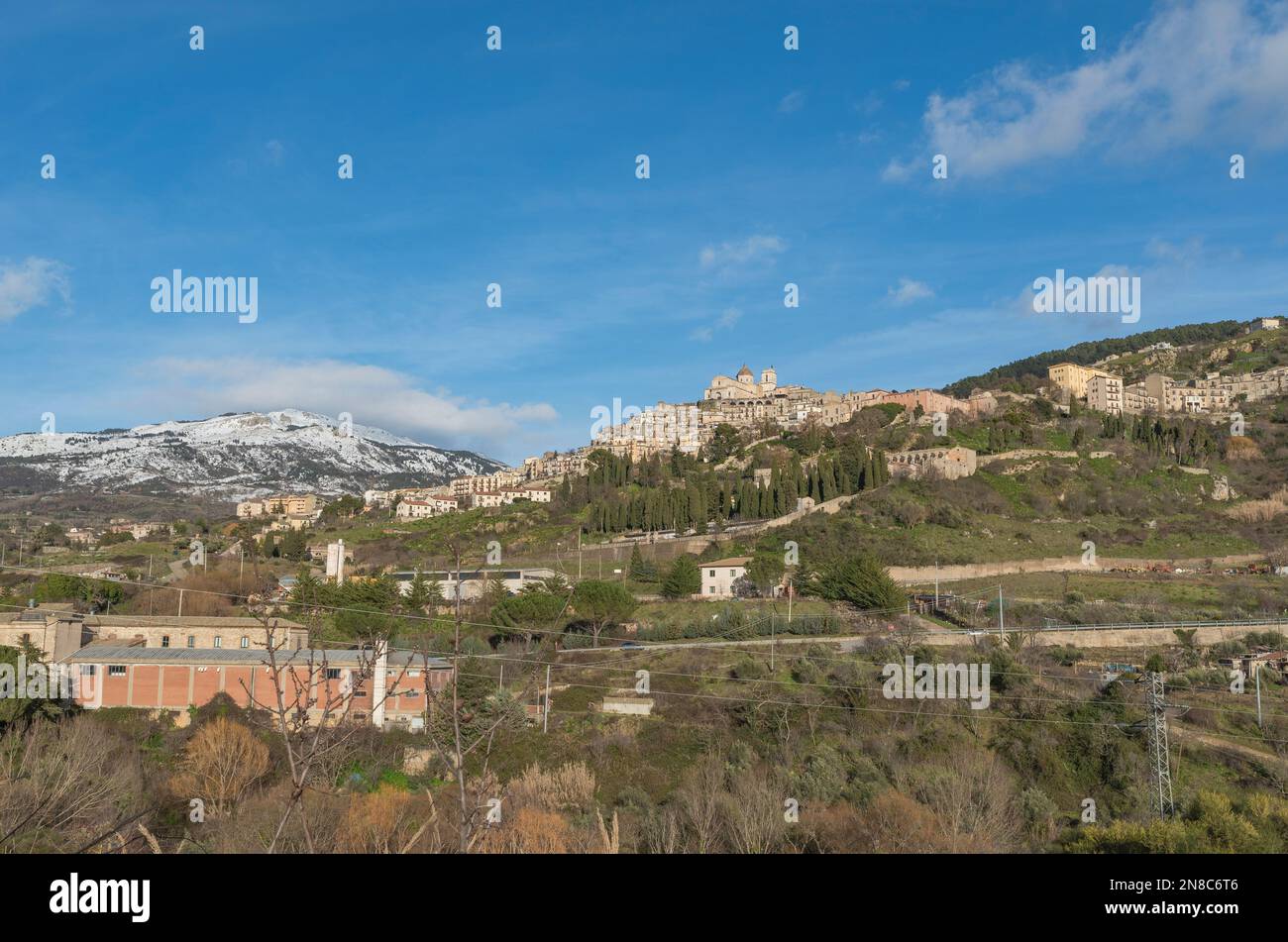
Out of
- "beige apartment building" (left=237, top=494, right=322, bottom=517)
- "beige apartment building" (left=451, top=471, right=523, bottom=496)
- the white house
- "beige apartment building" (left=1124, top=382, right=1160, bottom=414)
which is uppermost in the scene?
"beige apartment building" (left=1124, top=382, right=1160, bottom=414)

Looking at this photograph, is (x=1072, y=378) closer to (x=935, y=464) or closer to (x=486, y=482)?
(x=935, y=464)

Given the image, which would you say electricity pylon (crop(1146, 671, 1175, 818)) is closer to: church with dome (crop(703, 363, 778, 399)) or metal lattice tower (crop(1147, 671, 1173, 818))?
metal lattice tower (crop(1147, 671, 1173, 818))

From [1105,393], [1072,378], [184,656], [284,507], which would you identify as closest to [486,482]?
[284,507]

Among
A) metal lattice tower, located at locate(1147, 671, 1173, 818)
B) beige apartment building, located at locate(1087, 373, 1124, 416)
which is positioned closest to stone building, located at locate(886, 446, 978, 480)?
beige apartment building, located at locate(1087, 373, 1124, 416)

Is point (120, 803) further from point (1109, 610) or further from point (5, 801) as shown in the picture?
point (1109, 610)
